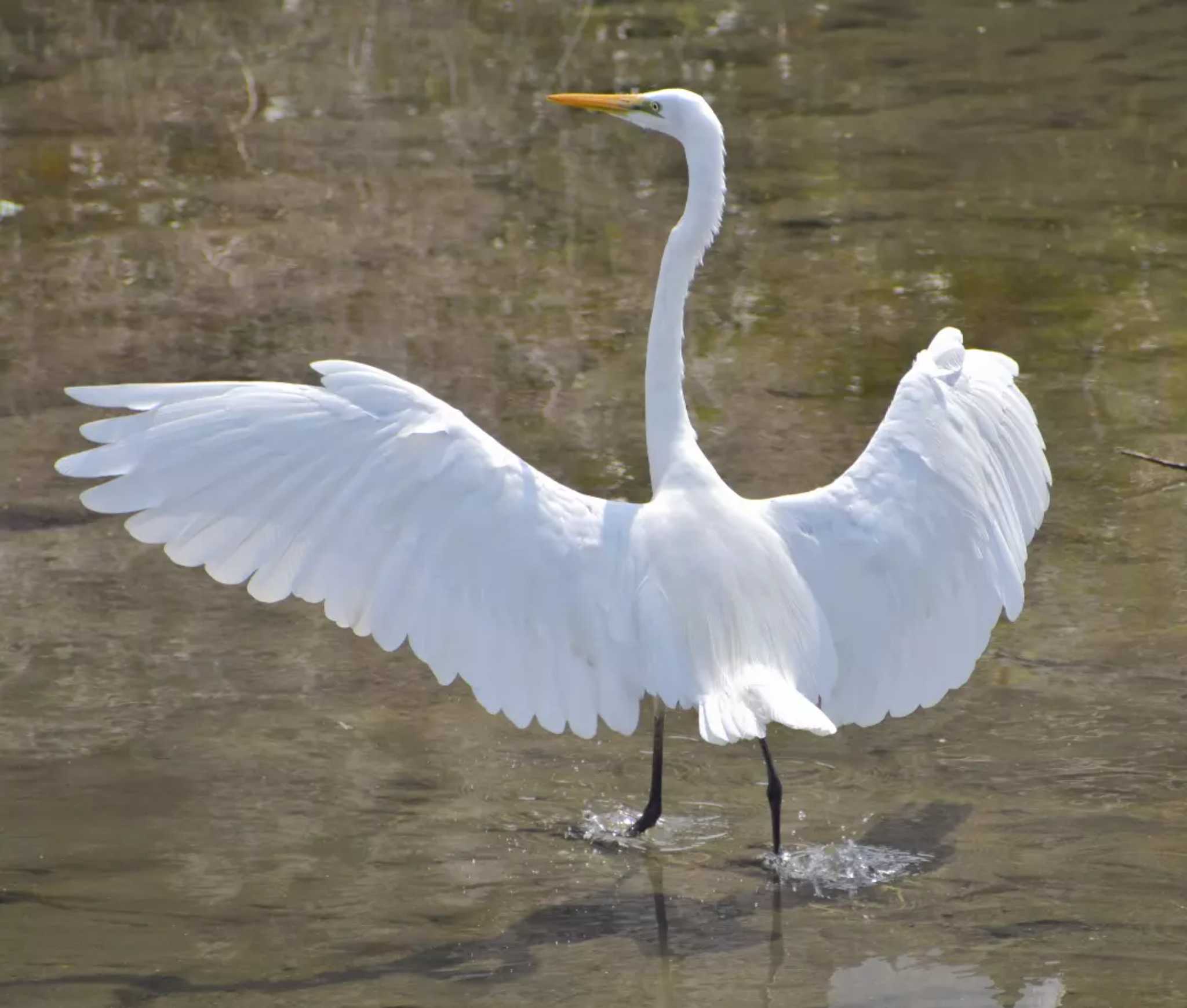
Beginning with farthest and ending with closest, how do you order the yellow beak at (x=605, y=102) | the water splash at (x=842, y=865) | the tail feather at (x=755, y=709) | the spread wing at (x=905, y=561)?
the yellow beak at (x=605, y=102) → the spread wing at (x=905, y=561) → the water splash at (x=842, y=865) → the tail feather at (x=755, y=709)

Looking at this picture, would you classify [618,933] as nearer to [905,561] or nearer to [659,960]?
[659,960]

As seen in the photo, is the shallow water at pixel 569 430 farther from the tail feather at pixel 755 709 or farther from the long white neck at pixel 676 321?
the long white neck at pixel 676 321

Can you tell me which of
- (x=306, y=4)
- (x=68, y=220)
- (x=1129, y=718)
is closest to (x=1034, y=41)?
(x=306, y=4)

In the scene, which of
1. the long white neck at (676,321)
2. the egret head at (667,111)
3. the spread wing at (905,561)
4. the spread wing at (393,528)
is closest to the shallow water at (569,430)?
the spread wing at (905,561)

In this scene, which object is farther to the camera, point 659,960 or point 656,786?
point 656,786

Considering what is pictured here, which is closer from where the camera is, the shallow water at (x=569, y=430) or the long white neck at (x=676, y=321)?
the shallow water at (x=569, y=430)

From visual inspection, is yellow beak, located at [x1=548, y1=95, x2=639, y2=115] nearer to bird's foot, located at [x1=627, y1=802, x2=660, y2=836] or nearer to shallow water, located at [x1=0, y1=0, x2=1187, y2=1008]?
shallow water, located at [x1=0, y1=0, x2=1187, y2=1008]

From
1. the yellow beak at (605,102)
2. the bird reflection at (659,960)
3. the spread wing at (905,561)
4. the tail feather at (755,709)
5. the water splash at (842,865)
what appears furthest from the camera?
the yellow beak at (605,102)

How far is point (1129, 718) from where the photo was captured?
4.96 m

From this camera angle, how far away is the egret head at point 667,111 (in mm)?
4758

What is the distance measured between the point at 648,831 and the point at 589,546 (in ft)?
2.58

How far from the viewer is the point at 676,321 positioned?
4.75 m

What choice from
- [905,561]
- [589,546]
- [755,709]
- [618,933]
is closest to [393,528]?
[589,546]

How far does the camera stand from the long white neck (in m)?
4.73
